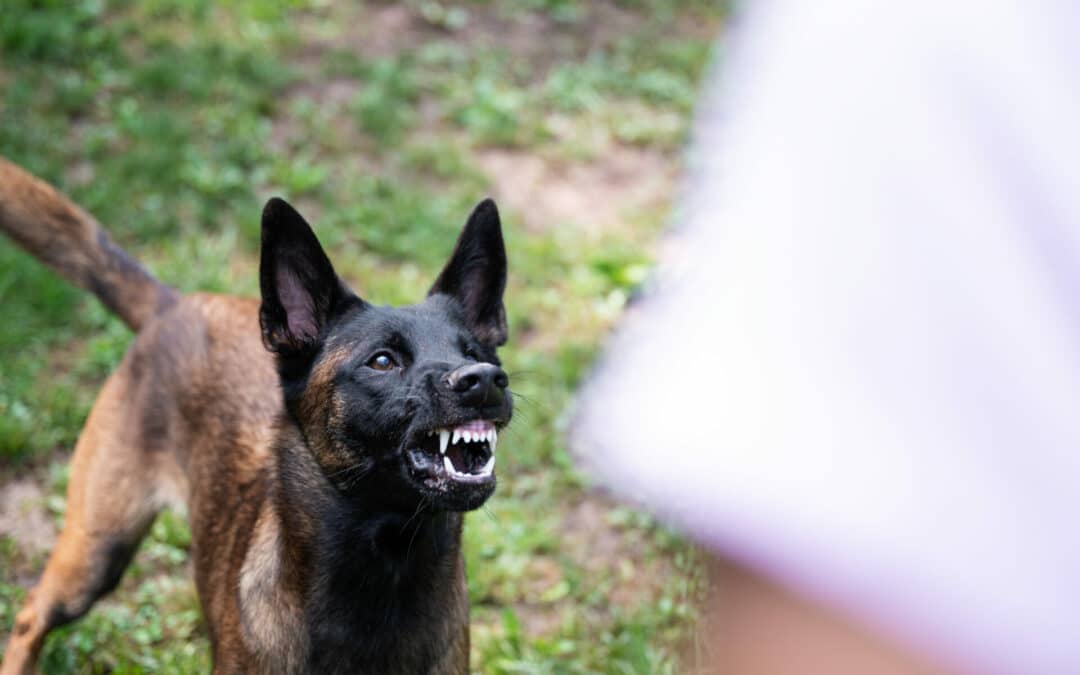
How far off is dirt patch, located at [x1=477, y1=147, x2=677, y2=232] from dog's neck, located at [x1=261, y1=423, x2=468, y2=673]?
13.5 ft

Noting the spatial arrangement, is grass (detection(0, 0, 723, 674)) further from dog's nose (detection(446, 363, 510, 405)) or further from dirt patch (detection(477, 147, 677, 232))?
dog's nose (detection(446, 363, 510, 405))

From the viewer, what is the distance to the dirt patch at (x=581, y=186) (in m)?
7.32

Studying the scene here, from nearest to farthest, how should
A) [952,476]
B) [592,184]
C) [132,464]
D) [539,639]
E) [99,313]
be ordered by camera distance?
[952,476] < [132,464] < [539,639] < [99,313] < [592,184]

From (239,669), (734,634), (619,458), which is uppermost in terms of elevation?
(619,458)

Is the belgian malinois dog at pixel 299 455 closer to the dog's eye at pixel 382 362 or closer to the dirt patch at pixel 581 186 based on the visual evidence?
the dog's eye at pixel 382 362

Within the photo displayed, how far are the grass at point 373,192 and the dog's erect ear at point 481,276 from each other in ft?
2.21

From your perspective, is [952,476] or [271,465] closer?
[952,476]

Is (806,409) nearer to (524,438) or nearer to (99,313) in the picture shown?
(524,438)

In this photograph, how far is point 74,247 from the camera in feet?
13.7

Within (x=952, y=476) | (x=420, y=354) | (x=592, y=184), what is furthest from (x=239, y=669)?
(x=592, y=184)

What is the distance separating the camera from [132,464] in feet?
13.2

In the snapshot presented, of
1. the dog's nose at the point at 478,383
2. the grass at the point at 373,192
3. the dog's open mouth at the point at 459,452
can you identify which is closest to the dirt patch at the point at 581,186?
the grass at the point at 373,192

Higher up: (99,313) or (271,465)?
(99,313)

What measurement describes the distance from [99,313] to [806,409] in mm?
5331
